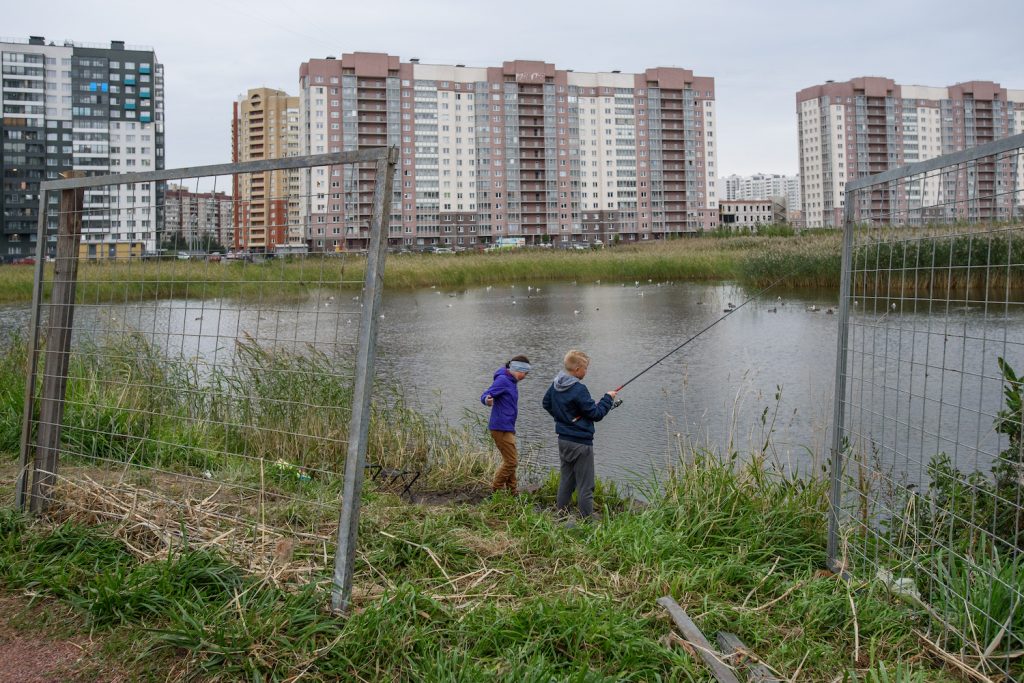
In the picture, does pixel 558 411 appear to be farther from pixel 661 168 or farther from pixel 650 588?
pixel 661 168

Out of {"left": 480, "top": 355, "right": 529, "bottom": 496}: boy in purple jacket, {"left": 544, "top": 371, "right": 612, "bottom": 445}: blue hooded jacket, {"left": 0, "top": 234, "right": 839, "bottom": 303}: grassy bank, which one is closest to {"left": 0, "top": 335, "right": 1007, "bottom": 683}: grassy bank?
{"left": 544, "top": 371, "right": 612, "bottom": 445}: blue hooded jacket

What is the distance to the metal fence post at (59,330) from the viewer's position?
14.0 ft

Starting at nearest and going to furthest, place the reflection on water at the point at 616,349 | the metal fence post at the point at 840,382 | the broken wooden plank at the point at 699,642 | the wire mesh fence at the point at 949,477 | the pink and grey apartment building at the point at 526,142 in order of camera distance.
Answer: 1. the broken wooden plank at the point at 699,642
2. the wire mesh fence at the point at 949,477
3. the metal fence post at the point at 840,382
4. the reflection on water at the point at 616,349
5. the pink and grey apartment building at the point at 526,142

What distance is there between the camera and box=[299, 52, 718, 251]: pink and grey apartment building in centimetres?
8294

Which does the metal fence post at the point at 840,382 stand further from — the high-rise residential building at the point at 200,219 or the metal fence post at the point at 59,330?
the metal fence post at the point at 59,330

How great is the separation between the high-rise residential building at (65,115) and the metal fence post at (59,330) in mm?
89111

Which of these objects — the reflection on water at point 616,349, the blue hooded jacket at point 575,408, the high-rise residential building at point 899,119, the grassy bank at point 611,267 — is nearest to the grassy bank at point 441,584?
the blue hooded jacket at point 575,408

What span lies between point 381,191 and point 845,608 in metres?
2.44

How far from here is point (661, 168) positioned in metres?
94.9

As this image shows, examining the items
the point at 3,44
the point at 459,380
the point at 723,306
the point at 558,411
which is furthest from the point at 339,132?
the point at 558,411

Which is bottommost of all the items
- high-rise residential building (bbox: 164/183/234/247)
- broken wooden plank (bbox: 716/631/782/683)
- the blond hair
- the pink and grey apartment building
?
broken wooden plank (bbox: 716/631/782/683)

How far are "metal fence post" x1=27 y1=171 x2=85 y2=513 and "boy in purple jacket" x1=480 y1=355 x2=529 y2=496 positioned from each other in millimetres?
2742

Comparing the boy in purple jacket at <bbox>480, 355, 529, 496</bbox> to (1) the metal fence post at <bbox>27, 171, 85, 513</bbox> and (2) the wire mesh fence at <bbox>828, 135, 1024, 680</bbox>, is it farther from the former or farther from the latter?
(1) the metal fence post at <bbox>27, 171, 85, 513</bbox>

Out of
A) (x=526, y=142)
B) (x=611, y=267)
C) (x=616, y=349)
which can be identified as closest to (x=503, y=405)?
(x=616, y=349)
